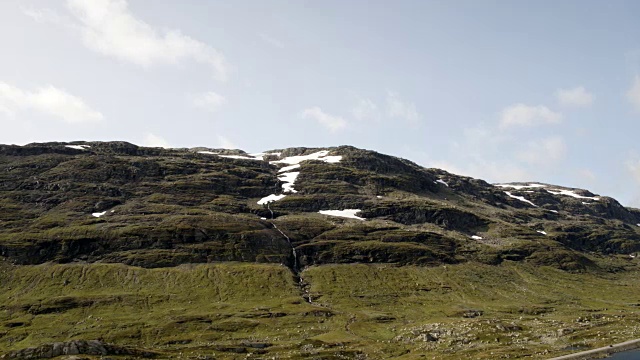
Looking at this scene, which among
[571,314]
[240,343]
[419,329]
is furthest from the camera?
[571,314]

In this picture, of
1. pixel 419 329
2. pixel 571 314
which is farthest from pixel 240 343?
pixel 571 314

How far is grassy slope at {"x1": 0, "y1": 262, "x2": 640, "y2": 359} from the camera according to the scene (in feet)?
370

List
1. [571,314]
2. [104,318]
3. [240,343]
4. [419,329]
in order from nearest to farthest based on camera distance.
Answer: [240,343] → [419,329] → [104,318] → [571,314]

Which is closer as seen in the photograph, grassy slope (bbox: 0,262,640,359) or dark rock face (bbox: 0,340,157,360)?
dark rock face (bbox: 0,340,157,360)

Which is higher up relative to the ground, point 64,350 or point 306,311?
point 306,311

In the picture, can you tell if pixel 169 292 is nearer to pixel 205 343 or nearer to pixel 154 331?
pixel 154 331

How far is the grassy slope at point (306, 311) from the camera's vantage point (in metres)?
113

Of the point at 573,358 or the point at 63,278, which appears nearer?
the point at 573,358

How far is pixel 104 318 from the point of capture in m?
141

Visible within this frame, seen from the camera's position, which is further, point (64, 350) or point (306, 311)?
point (306, 311)

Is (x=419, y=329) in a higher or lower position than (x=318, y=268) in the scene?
lower

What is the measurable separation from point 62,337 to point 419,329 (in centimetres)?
9128

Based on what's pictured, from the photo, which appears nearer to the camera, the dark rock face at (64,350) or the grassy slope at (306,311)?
the dark rock face at (64,350)

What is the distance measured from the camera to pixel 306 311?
14762cm
